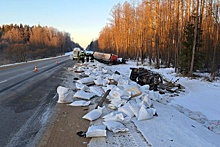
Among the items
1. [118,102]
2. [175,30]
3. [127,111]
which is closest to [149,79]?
[118,102]

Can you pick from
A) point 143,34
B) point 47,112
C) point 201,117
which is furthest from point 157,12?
point 47,112

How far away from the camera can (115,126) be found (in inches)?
186

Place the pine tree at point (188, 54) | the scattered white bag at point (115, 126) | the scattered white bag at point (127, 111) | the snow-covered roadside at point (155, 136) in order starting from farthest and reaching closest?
the pine tree at point (188, 54) < the scattered white bag at point (127, 111) < the scattered white bag at point (115, 126) < the snow-covered roadside at point (155, 136)

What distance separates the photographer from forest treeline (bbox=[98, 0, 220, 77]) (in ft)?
62.7

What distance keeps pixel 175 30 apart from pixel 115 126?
21211 mm

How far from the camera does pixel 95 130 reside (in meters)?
4.40

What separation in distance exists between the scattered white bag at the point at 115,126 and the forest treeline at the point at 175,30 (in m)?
13.8

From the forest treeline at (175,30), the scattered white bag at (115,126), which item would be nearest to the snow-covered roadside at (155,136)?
the scattered white bag at (115,126)

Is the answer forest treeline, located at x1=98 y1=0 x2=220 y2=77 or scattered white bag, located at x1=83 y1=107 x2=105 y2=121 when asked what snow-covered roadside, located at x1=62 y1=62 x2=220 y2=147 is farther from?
forest treeline, located at x1=98 y1=0 x2=220 y2=77

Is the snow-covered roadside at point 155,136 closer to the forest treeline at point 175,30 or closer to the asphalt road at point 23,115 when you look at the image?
the asphalt road at point 23,115

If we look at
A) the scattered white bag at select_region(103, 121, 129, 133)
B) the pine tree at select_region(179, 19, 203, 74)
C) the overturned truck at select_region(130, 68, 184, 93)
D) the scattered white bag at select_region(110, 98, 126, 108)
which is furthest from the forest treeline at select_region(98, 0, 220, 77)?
the scattered white bag at select_region(103, 121, 129, 133)

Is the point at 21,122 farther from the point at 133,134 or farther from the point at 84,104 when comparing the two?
the point at 133,134

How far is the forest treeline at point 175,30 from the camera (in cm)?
1911

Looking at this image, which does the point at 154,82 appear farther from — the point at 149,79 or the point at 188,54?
the point at 188,54
